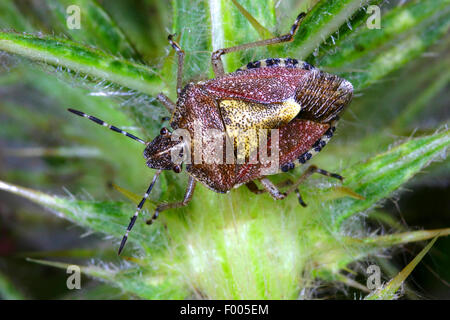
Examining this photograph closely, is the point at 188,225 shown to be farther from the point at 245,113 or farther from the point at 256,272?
the point at 245,113

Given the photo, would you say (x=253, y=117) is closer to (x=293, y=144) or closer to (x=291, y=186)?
(x=293, y=144)

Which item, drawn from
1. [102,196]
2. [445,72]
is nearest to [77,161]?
[102,196]

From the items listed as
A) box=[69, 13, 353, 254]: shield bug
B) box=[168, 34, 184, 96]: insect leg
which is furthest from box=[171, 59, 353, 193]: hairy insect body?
box=[168, 34, 184, 96]: insect leg

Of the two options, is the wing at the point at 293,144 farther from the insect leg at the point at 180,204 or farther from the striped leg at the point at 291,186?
the insect leg at the point at 180,204

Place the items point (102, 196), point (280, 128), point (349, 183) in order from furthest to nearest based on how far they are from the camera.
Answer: point (102, 196)
point (280, 128)
point (349, 183)

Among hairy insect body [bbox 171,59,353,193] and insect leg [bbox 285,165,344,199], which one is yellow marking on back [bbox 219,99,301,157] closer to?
hairy insect body [bbox 171,59,353,193]

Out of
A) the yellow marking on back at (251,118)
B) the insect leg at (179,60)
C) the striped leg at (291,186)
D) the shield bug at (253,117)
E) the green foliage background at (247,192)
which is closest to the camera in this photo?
the green foliage background at (247,192)

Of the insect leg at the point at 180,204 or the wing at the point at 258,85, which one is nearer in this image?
the insect leg at the point at 180,204

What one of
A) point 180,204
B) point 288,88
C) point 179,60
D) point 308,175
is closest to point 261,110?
point 288,88

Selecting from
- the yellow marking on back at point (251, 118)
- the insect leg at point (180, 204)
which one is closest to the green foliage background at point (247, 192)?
the insect leg at point (180, 204)
